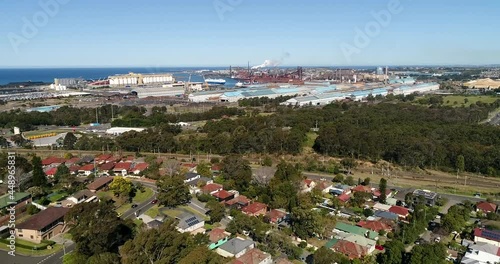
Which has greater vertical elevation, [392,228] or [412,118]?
[412,118]

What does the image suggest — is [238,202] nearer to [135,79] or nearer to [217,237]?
[217,237]

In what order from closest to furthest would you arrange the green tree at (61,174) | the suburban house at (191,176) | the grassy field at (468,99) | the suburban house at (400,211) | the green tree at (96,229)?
the green tree at (96,229)
the suburban house at (400,211)
the green tree at (61,174)
the suburban house at (191,176)
the grassy field at (468,99)

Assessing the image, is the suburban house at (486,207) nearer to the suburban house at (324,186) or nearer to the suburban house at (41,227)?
the suburban house at (324,186)

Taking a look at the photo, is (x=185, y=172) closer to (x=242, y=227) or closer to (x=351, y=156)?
(x=242, y=227)

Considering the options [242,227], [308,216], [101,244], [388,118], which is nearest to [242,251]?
[242,227]

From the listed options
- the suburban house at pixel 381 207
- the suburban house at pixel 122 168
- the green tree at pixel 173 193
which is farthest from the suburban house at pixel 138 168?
the suburban house at pixel 381 207

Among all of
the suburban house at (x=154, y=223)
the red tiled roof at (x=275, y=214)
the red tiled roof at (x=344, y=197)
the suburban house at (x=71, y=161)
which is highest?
the suburban house at (x=71, y=161)
